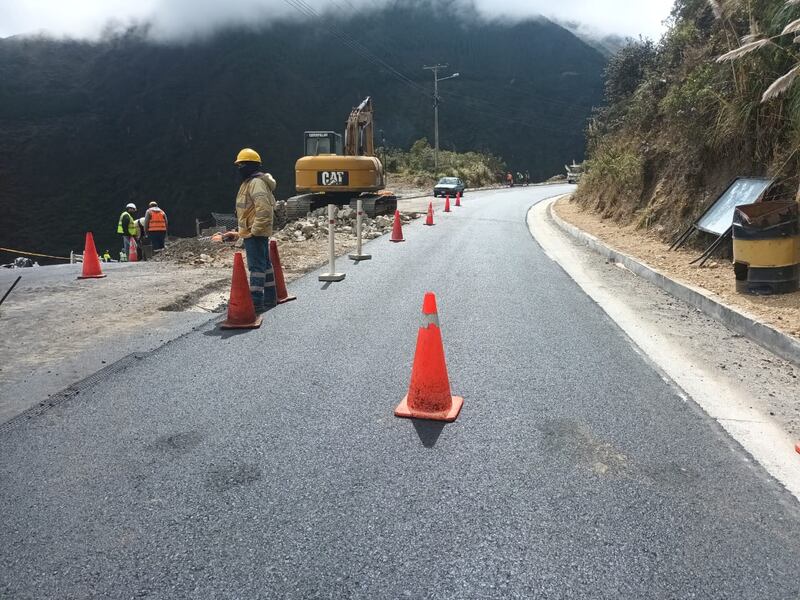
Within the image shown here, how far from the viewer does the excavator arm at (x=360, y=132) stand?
1959cm

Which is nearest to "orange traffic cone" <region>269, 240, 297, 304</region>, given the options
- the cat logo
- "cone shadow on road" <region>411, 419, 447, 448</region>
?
"cone shadow on road" <region>411, 419, 447, 448</region>

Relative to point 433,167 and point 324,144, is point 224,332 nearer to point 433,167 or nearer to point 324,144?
point 324,144

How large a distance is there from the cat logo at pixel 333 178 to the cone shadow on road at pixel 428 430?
15599mm

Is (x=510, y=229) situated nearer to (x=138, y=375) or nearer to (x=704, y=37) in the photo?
(x=704, y=37)

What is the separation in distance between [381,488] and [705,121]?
36.3ft

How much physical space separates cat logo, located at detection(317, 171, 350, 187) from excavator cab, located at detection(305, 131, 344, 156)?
1150mm

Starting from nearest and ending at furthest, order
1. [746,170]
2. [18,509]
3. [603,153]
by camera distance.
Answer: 1. [18,509]
2. [746,170]
3. [603,153]

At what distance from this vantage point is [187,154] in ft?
249

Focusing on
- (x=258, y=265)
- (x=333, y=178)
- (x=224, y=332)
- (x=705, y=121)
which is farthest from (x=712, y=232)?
(x=333, y=178)

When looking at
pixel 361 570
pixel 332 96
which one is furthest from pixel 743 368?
pixel 332 96

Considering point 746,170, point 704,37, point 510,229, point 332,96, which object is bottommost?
point 510,229

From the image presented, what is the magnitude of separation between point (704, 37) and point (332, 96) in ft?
259

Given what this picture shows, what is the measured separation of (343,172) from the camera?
61.6ft

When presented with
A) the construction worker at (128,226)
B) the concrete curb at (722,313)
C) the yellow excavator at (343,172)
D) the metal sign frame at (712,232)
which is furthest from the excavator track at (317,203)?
the metal sign frame at (712,232)
